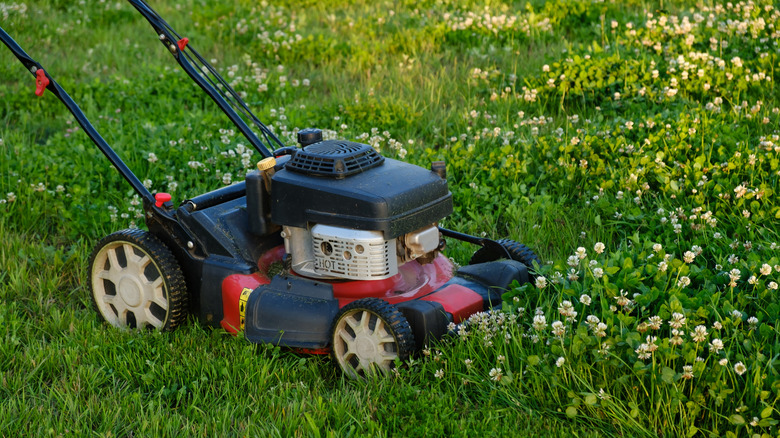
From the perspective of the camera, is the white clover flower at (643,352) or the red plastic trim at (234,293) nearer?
the white clover flower at (643,352)

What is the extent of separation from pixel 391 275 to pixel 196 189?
6.21 feet

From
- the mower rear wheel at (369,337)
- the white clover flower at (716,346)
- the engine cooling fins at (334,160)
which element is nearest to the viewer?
the white clover flower at (716,346)

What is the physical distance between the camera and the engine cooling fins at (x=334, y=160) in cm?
326

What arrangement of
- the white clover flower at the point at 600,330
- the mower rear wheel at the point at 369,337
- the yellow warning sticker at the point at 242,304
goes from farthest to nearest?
the yellow warning sticker at the point at 242,304
the mower rear wheel at the point at 369,337
the white clover flower at the point at 600,330

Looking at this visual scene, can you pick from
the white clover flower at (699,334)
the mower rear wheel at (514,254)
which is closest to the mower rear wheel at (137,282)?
the mower rear wheel at (514,254)

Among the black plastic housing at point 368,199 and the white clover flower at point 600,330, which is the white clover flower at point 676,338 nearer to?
the white clover flower at point 600,330

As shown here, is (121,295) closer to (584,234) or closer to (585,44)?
(584,234)

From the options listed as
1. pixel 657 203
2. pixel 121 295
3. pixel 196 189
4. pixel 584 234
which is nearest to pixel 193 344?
pixel 121 295

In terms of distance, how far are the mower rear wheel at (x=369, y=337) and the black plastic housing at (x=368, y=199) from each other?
27 cm

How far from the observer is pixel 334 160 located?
10.7 ft

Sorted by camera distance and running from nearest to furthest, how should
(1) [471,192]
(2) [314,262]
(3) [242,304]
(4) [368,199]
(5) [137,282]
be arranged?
(4) [368,199] < (2) [314,262] < (3) [242,304] < (5) [137,282] < (1) [471,192]

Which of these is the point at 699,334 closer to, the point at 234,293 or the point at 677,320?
the point at 677,320

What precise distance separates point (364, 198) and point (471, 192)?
1606 millimetres

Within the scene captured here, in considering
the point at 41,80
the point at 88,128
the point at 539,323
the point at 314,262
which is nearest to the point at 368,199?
the point at 314,262
